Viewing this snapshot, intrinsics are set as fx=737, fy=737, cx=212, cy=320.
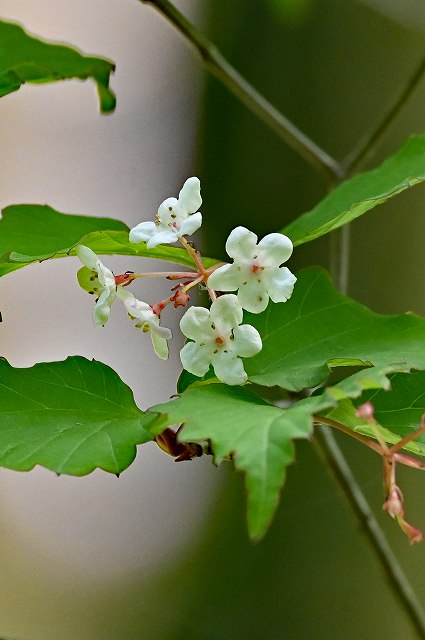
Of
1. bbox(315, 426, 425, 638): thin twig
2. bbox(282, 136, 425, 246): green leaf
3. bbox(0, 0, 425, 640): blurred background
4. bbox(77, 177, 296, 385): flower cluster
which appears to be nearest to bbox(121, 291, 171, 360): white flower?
bbox(77, 177, 296, 385): flower cluster

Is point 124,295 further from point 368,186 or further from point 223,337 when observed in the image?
point 368,186

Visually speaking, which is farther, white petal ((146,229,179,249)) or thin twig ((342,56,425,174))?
thin twig ((342,56,425,174))

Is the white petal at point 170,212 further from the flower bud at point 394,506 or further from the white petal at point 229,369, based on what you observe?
the flower bud at point 394,506

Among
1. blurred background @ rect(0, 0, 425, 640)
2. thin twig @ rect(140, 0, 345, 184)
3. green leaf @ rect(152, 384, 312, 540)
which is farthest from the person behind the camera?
blurred background @ rect(0, 0, 425, 640)

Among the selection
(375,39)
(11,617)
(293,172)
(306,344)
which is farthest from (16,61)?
(11,617)

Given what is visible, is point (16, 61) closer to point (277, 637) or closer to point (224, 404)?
point (224, 404)

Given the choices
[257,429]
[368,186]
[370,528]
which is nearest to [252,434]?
[257,429]

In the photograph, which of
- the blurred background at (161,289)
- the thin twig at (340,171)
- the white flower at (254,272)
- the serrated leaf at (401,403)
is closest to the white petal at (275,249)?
the white flower at (254,272)

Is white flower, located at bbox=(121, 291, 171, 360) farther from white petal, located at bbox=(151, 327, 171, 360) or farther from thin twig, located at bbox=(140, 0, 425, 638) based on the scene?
thin twig, located at bbox=(140, 0, 425, 638)
